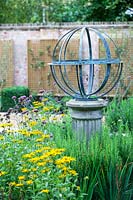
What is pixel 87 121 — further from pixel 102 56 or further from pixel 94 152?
pixel 102 56

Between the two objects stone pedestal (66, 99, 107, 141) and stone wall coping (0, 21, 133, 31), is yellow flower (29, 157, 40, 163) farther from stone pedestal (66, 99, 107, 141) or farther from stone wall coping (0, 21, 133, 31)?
stone wall coping (0, 21, 133, 31)

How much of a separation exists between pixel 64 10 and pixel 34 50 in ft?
14.5

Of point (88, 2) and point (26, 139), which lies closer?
point (26, 139)

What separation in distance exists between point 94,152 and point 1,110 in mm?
7195

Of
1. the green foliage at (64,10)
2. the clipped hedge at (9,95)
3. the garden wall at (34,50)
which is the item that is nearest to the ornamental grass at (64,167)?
the clipped hedge at (9,95)

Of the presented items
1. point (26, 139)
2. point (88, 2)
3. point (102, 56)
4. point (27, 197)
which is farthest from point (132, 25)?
point (27, 197)

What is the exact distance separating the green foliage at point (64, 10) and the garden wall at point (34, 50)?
2.92 meters

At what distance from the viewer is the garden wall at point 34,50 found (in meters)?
11.0

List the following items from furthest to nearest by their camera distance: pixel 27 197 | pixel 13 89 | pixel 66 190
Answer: pixel 13 89
pixel 27 197
pixel 66 190

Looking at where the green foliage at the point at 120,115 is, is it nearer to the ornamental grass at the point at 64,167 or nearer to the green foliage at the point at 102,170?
the ornamental grass at the point at 64,167

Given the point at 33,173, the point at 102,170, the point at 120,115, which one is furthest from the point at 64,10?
the point at 33,173

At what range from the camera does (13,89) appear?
10.5 m

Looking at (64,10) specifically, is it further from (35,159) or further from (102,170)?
(35,159)

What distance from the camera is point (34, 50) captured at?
11406 millimetres
